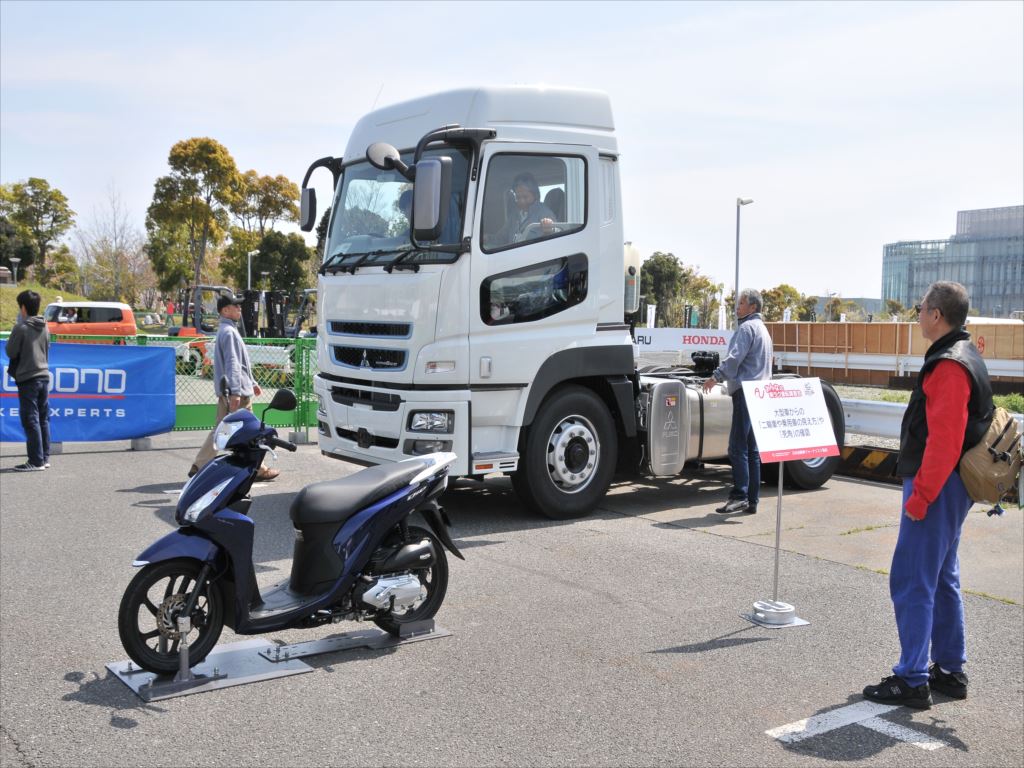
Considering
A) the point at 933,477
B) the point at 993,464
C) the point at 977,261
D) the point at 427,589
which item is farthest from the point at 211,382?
the point at 977,261

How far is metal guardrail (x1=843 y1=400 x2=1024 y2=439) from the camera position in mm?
11394

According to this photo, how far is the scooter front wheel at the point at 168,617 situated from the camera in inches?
185

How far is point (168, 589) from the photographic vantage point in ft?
A: 15.9

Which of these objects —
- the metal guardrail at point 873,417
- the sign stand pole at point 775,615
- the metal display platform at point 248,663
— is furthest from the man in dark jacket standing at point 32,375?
the metal guardrail at point 873,417

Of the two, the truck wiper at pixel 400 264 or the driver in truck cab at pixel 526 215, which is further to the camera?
the driver in truck cab at pixel 526 215

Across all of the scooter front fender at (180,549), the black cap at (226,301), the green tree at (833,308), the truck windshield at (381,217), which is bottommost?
the scooter front fender at (180,549)

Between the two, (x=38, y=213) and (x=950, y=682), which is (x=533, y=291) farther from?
(x=38, y=213)

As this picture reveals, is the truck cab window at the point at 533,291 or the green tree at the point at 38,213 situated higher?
the green tree at the point at 38,213

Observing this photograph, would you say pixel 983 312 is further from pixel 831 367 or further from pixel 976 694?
pixel 976 694

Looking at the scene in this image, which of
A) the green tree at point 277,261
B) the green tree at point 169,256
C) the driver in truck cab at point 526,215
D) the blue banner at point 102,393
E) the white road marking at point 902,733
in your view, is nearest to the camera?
the white road marking at point 902,733

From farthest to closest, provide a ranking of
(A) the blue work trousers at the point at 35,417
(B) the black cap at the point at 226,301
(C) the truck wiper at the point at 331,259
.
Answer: (A) the blue work trousers at the point at 35,417, (B) the black cap at the point at 226,301, (C) the truck wiper at the point at 331,259

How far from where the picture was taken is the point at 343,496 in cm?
531

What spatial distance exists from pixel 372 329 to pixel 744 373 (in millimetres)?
3454

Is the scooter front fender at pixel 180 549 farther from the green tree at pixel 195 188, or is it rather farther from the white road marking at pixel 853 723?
the green tree at pixel 195 188
